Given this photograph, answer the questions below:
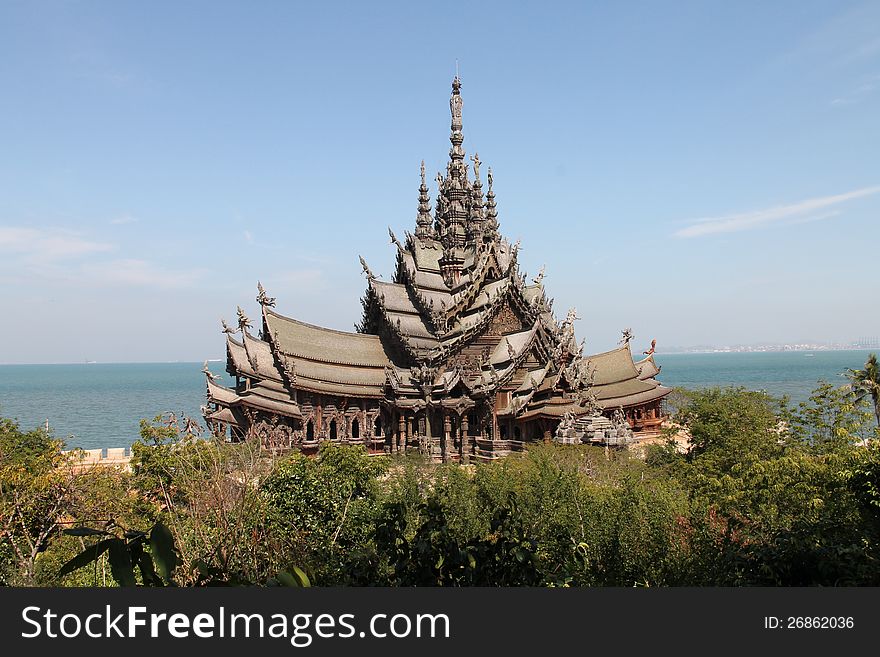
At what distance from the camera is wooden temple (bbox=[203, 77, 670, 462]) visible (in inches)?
1264

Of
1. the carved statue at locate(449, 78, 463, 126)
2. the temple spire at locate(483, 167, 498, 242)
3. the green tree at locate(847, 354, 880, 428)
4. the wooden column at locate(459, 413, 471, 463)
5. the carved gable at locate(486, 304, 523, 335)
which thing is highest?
the carved statue at locate(449, 78, 463, 126)

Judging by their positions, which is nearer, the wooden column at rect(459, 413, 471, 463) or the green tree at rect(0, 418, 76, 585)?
the green tree at rect(0, 418, 76, 585)

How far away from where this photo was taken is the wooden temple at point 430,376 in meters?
32.1

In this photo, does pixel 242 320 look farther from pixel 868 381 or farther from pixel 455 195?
pixel 868 381

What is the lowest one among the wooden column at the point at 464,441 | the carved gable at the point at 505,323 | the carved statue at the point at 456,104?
the wooden column at the point at 464,441

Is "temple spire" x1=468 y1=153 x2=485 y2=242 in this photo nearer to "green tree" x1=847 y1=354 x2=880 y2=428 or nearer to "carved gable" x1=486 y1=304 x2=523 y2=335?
"carved gable" x1=486 y1=304 x2=523 y2=335

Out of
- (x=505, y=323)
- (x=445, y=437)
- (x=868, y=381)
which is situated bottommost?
(x=445, y=437)

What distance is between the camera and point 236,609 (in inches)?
152

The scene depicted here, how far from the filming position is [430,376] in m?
33.0

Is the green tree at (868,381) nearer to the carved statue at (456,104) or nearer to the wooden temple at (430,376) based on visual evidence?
the wooden temple at (430,376)

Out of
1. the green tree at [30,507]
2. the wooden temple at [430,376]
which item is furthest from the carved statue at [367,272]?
the green tree at [30,507]

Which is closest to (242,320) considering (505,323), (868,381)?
(505,323)

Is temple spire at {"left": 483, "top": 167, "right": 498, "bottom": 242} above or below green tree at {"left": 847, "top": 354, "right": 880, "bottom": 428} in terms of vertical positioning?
above

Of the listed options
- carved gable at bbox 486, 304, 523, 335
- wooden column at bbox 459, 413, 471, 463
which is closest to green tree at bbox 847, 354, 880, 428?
carved gable at bbox 486, 304, 523, 335
